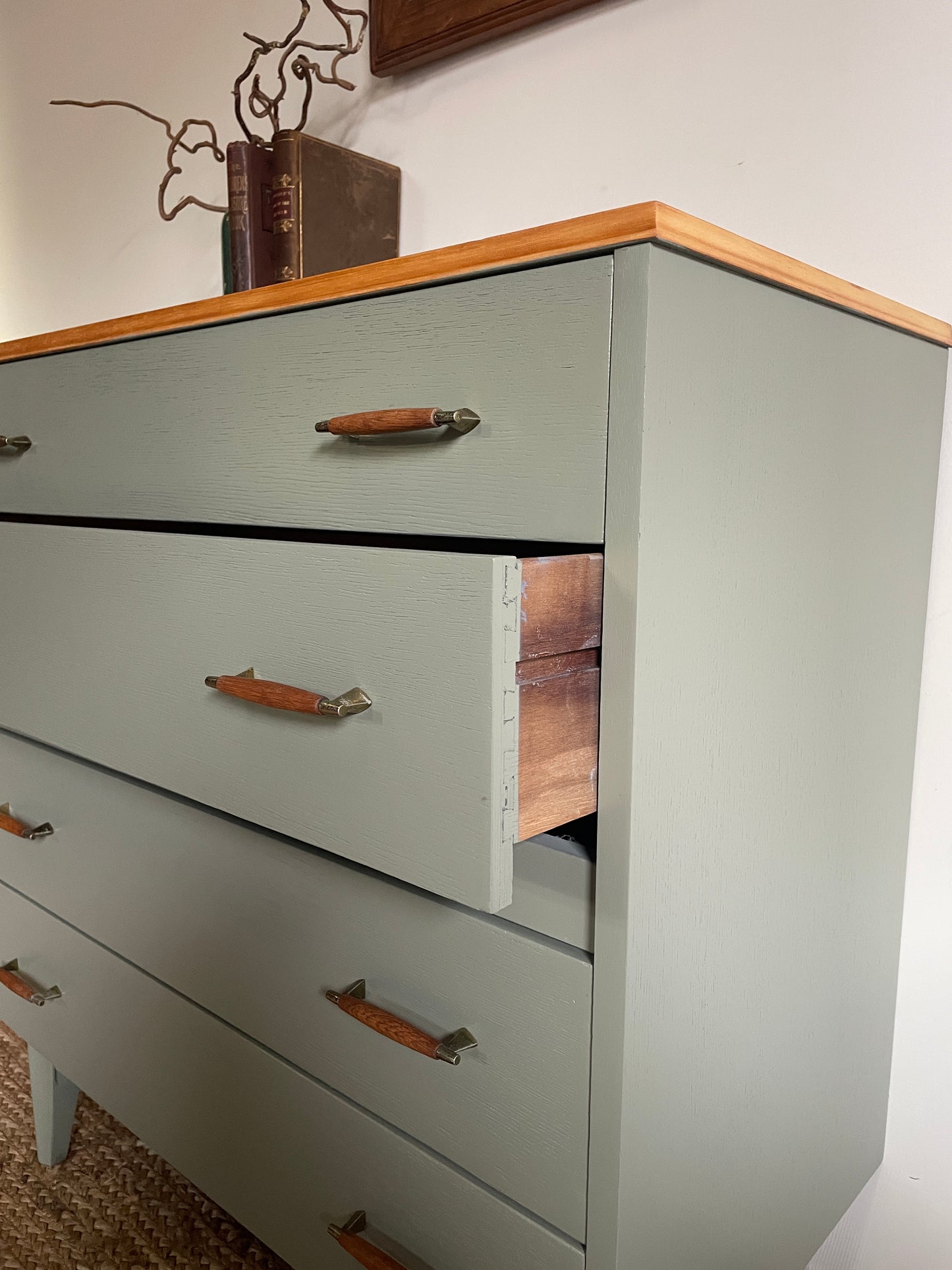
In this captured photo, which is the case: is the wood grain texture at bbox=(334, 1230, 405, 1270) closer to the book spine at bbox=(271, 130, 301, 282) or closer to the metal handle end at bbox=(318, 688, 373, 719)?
the metal handle end at bbox=(318, 688, 373, 719)

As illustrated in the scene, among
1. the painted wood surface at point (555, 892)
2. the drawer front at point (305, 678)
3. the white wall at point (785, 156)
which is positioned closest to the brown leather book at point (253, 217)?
the white wall at point (785, 156)

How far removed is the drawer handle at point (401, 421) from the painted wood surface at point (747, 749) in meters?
0.10

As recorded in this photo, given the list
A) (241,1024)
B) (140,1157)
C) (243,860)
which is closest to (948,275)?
(243,860)

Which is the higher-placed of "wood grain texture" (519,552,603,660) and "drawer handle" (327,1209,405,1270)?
"wood grain texture" (519,552,603,660)

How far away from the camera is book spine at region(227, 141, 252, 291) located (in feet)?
3.58

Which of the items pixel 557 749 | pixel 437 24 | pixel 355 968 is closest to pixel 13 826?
pixel 355 968

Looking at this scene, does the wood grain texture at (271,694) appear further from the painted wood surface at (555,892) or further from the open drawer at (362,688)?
the painted wood surface at (555,892)

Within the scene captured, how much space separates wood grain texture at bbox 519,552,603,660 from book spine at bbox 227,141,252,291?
706mm

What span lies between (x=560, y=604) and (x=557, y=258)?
197 millimetres

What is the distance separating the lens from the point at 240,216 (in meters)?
1.10

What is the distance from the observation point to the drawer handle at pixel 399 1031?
68 cm

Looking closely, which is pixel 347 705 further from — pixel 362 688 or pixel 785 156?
pixel 785 156

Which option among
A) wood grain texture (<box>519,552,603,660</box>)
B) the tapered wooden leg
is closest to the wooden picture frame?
wood grain texture (<box>519,552,603,660</box>)

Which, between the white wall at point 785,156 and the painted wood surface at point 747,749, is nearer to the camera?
the painted wood surface at point 747,749
